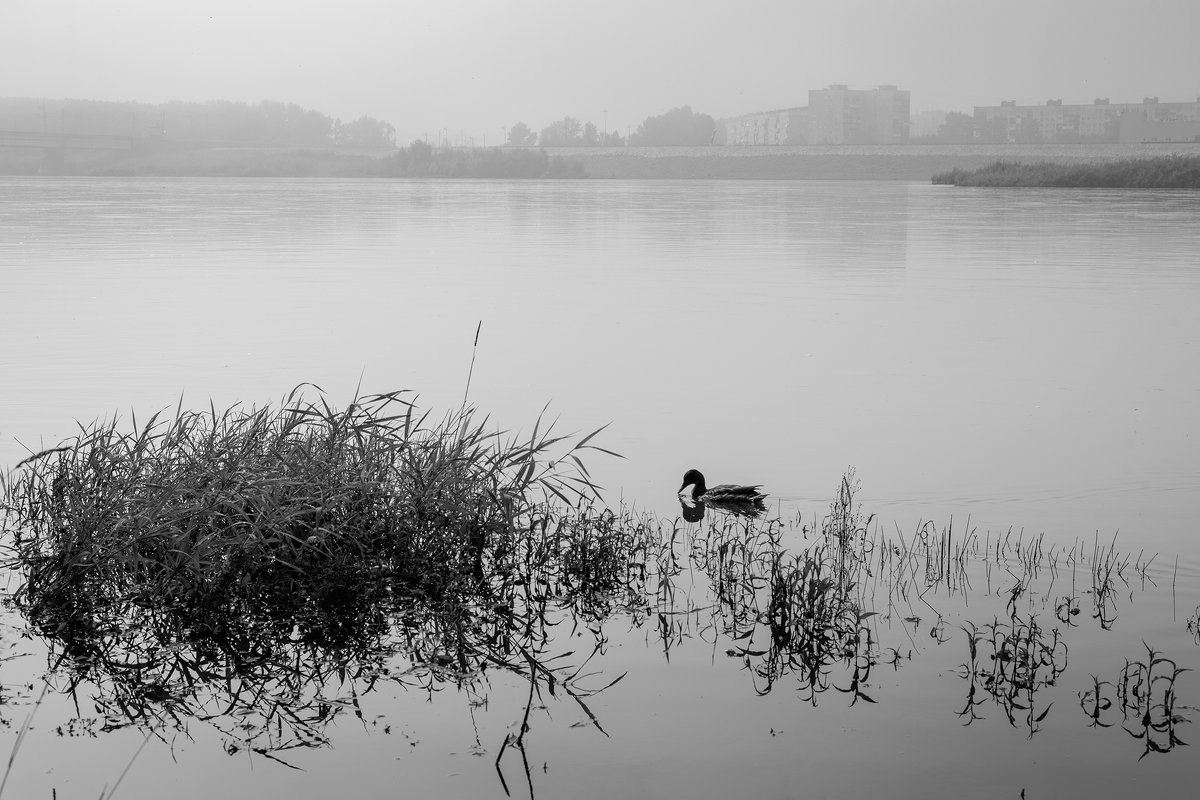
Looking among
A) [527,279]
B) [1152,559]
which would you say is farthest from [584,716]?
[527,279]

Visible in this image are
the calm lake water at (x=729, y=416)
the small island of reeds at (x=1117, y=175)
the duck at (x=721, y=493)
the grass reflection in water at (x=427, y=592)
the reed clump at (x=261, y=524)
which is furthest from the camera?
the small island of reeds at (x=1117, y=175)

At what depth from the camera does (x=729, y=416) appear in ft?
38.0

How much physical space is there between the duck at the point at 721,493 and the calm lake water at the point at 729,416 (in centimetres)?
21

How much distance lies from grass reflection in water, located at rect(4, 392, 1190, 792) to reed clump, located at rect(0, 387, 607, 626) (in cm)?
2

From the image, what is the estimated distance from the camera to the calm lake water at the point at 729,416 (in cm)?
496

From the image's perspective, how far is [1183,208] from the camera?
47.8 m

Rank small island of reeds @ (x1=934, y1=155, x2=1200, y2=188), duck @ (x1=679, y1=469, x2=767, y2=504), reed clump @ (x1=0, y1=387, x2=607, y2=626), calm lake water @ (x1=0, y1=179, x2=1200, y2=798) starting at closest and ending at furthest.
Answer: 1. calm lake water @ (x1=0, y1=179, x2=1200, y2=798)
2. reed clump @ (x1=0, y1=387, x2=607, y2=626)
3. duck @ (x1=679, y1=469, x2=767, y2=504)
4. small island of reeds @ (x1=934, y1=155, x2=1200, y2=188)

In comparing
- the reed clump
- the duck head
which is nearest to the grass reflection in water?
the reed clump

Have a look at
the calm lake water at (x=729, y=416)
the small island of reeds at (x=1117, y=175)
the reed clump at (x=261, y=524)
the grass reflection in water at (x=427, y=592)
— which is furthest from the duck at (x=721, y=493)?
the small island of reeds at (x=1117, y=175)

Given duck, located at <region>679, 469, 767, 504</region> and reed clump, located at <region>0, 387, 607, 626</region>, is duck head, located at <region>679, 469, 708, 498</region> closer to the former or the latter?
duck, located at <region>679, 469, 767, 504</region>

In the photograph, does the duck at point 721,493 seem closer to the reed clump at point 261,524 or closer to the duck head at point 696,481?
the duck head at point 696,481

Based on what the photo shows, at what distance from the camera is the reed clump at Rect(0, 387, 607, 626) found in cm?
633

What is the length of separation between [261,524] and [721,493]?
3219mm

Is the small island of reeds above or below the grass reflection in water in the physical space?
above
